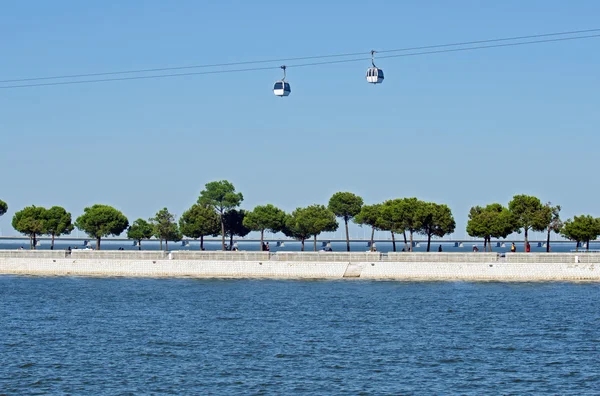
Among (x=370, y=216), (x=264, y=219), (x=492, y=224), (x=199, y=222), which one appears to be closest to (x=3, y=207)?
(x=199, y=222)

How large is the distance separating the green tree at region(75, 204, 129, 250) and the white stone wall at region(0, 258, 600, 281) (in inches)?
1029

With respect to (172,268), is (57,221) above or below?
above

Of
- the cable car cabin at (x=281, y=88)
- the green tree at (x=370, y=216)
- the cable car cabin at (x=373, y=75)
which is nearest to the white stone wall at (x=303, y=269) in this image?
the cable car cabin at (x=281, y=88)

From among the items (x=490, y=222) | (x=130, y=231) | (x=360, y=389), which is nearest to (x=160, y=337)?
(x=360, y=389)

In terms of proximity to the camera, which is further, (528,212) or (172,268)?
(528,212)

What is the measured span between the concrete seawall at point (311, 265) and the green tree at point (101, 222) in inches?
992

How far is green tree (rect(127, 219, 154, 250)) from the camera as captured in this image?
422 ft

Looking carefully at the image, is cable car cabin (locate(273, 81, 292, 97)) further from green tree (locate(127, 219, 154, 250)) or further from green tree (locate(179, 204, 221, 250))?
green tree (locate(127, 219, 154, 250))

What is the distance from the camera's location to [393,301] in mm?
63281

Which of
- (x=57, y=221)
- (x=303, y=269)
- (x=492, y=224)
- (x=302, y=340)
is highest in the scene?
(x=57, y=221)

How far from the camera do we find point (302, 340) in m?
45.1

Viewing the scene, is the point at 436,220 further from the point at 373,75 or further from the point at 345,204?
the point at 373,75

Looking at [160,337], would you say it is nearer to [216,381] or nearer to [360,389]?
[216,381]

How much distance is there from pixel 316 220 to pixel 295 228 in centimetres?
562
